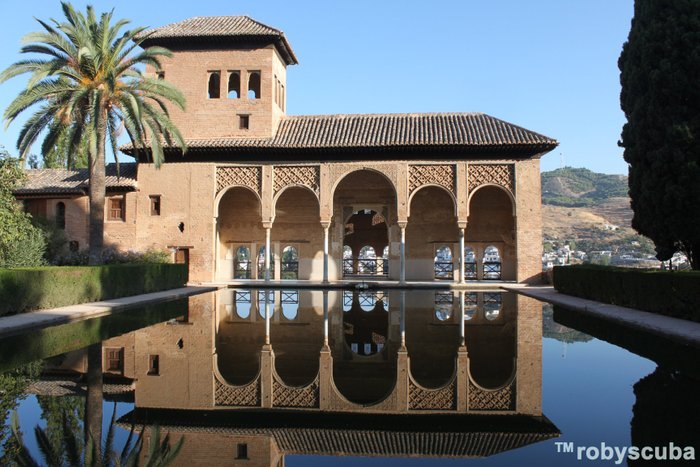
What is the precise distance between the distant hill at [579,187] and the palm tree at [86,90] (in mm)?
88431

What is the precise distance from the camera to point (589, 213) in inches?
3282

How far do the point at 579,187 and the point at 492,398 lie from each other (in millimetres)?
115220

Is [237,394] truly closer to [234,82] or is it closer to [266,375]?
[266,375]

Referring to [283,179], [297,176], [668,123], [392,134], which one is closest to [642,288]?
[668,123]

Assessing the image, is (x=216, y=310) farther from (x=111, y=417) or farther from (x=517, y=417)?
(x=517, y=417)

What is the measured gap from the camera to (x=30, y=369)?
6477mm

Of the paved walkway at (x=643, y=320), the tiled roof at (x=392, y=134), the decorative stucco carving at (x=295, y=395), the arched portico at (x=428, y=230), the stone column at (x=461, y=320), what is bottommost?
the decorative stucco carving at (x=295, y=395)

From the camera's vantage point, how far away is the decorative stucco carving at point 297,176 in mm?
22719

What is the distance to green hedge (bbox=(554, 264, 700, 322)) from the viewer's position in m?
10.5

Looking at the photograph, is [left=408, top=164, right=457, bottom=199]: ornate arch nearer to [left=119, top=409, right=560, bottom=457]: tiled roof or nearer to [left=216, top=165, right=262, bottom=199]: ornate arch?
[left=216, top=165, right=262, bottom=199]: ornate arch

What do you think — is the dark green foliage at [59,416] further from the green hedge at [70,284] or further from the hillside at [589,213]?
the hillside at [589,213]

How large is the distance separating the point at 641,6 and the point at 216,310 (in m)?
14.4

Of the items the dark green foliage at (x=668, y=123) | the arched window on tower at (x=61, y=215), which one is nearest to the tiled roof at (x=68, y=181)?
the arched window on tower at (x=61, y=215)

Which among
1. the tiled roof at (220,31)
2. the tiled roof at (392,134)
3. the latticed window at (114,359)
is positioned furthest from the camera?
the tiled roof at (220,31)
